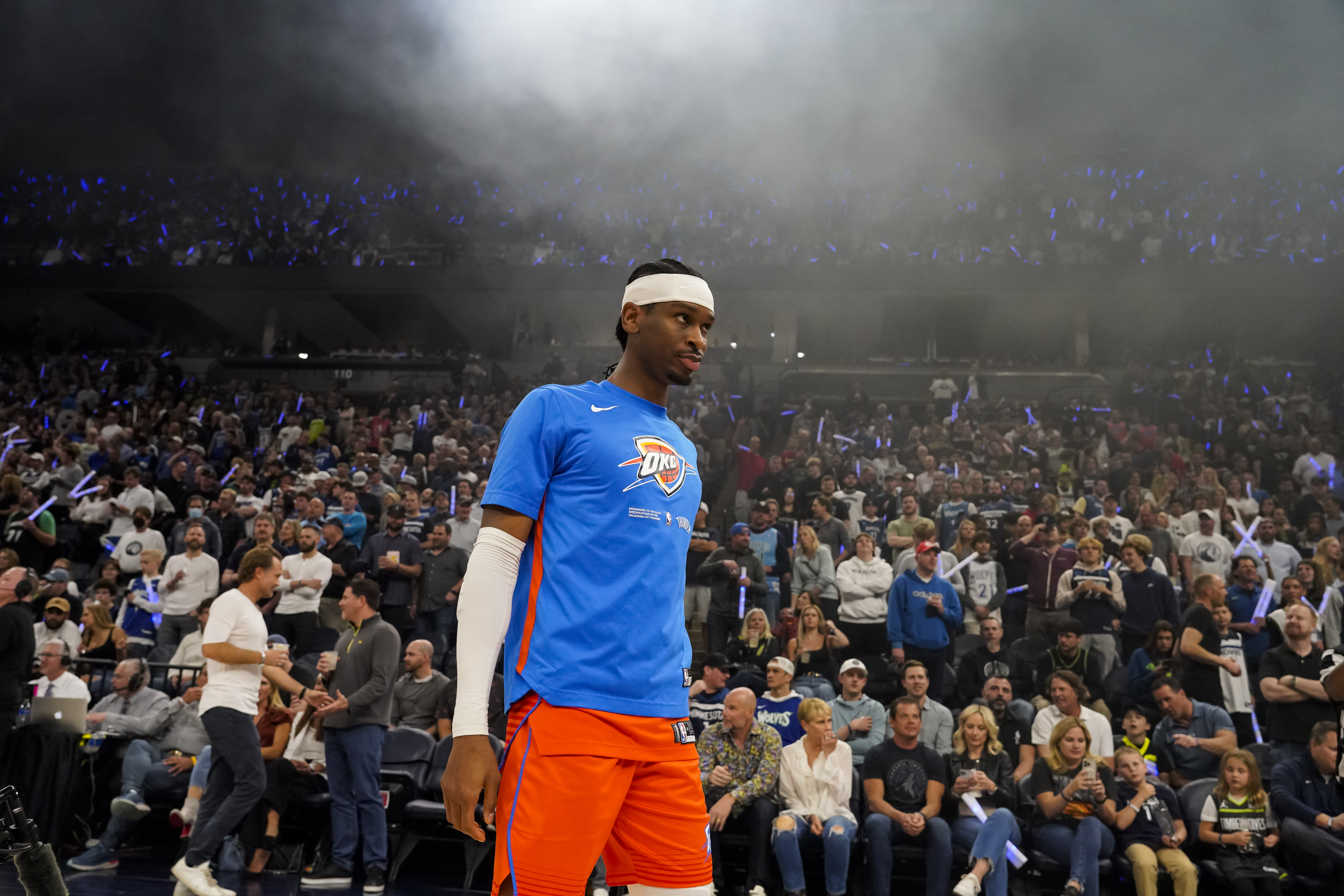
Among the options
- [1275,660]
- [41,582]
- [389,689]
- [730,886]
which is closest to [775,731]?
[730,886]

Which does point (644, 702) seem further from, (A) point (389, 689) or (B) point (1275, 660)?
(B) point (1275, 660)

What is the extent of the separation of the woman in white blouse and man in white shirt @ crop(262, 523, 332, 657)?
4.08 metres

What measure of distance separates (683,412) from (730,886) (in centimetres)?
959

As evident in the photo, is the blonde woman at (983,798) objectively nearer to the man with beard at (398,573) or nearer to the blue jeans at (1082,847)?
the blue jeans at (1082,847)

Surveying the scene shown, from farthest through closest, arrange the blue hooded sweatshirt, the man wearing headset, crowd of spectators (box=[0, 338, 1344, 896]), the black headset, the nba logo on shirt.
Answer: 1. the blue hooded sweatshirt
2. the black headset
3. the man wearing headset
4. crowd of spectators (box=[0, 338, 1344, 896])
5. the nba logo on shirt

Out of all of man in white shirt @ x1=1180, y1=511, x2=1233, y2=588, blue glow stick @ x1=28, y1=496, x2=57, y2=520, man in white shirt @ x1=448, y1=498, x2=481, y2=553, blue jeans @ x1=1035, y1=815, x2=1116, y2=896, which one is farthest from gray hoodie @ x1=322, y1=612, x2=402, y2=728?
man in white shirt @ x1=1180, y1=511, x2=1233, y2=588

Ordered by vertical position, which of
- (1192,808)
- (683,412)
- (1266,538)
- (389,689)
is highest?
(683,412)

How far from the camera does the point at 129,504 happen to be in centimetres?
985

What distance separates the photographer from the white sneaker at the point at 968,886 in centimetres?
502

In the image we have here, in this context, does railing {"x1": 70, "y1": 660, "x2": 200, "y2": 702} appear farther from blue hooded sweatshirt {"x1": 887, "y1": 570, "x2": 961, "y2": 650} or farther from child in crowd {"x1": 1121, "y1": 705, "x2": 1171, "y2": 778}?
child in crowd {"x1": 1121, "y1": 705, "x2": 1171, "y2": 778}

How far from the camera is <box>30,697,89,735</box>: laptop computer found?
5277 mm

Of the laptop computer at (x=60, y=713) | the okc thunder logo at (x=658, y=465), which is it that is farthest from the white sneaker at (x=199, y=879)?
the okc thunder logo at (x=658, y=465)

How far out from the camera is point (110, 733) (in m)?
6.21

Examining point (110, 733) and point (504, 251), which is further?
point (504, 251)
